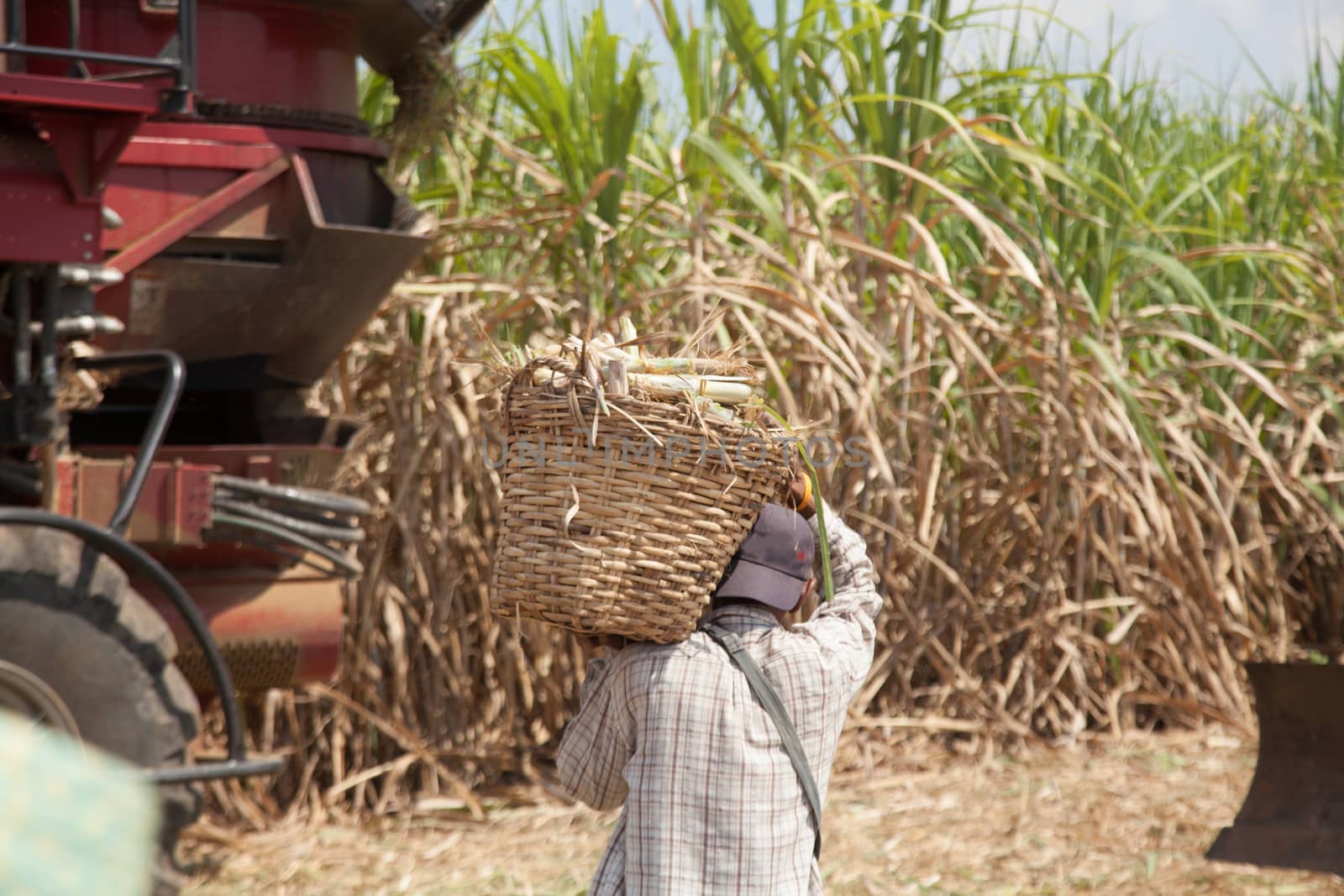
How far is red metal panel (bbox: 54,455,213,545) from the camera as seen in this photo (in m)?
3.03

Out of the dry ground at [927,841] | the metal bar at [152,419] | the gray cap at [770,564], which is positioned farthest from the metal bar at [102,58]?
the dry ground at [927,841]

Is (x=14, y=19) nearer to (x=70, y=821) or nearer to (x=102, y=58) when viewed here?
(x=102, y=58)

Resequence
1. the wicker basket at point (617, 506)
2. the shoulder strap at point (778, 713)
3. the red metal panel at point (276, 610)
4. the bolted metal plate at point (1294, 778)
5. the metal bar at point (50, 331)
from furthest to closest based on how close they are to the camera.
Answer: the bolted metal plate at point (1294, 778) < the red metal panel at point (276, 610) < the metal bar at point (50, 331) < the shoulder strap at point (778, 713) < the wicker basket at point (617, 506)

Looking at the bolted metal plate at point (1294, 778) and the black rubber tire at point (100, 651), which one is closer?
the black rubber tire at point (100, 651)

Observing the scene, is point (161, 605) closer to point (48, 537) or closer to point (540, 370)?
point (48, 537)

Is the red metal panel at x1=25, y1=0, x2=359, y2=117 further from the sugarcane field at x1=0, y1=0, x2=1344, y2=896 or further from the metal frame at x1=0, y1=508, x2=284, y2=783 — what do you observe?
the metal frame at x1=0, y1=508, x2=284, y2=783

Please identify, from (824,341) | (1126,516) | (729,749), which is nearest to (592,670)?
(729,749)

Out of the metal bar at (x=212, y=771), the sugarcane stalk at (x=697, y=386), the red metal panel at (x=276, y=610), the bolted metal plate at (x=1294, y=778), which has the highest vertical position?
the sugarcane stalk at (x=697, y=386)

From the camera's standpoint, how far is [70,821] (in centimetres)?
52

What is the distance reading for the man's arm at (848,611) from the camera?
6.61ft

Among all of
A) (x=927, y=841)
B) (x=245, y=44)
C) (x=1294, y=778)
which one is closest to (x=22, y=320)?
(x=245, y=44)

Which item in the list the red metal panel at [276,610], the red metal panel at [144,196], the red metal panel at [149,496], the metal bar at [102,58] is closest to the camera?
the metal bar at [102,58]

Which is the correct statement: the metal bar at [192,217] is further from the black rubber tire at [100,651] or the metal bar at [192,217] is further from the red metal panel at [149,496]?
the black rubber tire at [100,651]

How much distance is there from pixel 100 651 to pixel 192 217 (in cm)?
104
